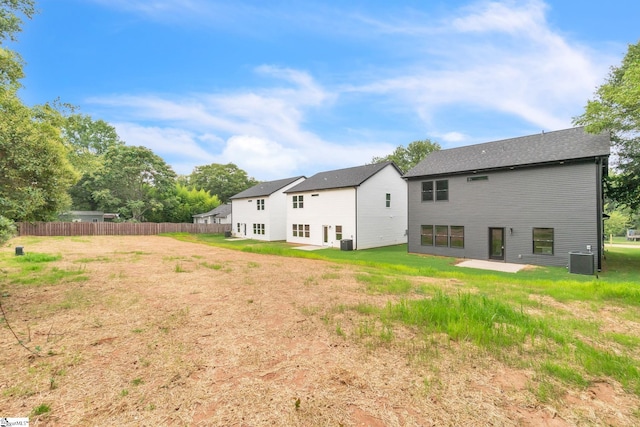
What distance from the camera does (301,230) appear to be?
28.7 m

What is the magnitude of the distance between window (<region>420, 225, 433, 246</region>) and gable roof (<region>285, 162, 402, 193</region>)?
264 inches

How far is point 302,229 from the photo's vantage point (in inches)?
1126

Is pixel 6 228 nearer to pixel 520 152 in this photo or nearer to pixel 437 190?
pixel 437 190

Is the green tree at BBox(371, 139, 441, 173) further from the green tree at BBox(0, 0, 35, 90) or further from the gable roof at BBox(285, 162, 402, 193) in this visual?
the green tree at BBox(0, 0, 35, 90)

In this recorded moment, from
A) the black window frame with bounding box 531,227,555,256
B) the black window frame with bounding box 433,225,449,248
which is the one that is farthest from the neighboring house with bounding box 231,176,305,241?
the black window frame with bounding box 531,227,555,256

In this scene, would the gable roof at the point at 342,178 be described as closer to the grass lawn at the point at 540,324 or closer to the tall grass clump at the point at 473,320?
the grass lawn at the point at 540,324

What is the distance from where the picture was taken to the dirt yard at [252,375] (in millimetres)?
2621

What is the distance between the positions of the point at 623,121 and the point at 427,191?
1057 centimetres

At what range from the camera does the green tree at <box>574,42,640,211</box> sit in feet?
39.5

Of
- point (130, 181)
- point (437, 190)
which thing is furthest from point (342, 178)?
point (130, 181)

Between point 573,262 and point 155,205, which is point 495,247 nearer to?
point 573,262

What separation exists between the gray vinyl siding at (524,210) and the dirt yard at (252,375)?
1525 cm

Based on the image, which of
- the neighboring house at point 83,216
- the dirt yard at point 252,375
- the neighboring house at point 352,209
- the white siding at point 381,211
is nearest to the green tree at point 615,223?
the white siding at point 381,211

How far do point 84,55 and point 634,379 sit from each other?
2284cm
